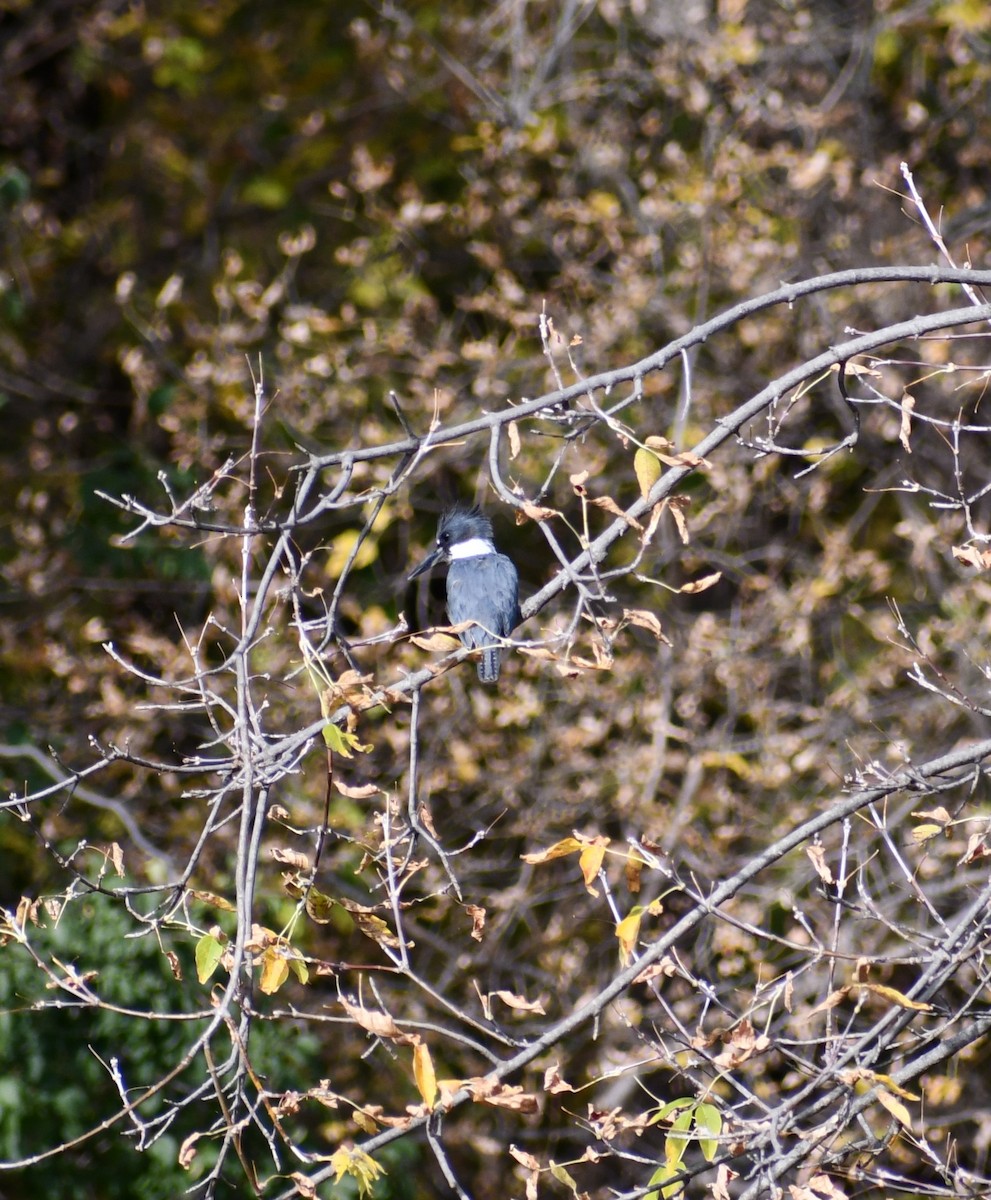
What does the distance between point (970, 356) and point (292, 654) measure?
267 cm

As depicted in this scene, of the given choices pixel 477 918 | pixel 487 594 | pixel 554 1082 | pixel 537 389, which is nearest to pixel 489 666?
pixel 487 594

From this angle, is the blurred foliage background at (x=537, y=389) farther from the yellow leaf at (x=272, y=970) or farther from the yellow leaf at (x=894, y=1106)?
the yellow leaf at (x=894, y=1106)

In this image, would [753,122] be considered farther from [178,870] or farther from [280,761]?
[280,761]

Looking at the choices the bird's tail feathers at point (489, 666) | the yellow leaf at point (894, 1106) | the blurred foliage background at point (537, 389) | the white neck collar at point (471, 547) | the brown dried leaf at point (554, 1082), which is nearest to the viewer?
the yellow leaf at point (894, 1106)

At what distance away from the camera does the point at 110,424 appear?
6004 millimetres

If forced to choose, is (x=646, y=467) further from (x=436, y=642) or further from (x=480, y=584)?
(x=480, y=584)

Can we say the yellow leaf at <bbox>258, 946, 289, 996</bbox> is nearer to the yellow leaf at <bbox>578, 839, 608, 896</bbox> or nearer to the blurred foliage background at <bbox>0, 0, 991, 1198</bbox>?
the yellow leaf at <bbox>578, 839, 608, 896</bbox>

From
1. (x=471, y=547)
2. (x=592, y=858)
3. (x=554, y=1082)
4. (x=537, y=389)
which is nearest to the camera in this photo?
(x=592, y=858)

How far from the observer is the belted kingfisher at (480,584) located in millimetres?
3661

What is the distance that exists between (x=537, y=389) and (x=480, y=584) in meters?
1.68

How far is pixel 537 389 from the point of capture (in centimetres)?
534

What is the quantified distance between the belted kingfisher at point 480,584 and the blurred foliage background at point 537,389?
0.87 m

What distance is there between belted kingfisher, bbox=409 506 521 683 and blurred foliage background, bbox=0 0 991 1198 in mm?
866

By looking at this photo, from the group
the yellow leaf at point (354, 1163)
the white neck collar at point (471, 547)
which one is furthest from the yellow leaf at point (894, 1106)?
the white neck collar at point (471, 547)
